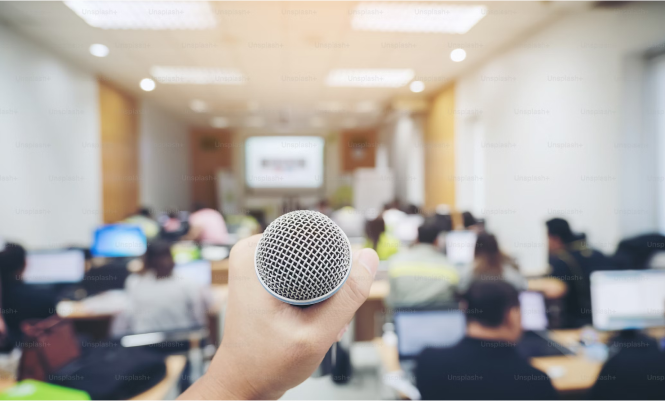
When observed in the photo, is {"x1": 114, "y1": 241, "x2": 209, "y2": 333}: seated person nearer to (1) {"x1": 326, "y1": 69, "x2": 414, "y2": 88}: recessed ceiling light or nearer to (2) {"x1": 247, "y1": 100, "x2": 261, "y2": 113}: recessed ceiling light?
(1) {"x1": 326, "y1": 69, "x2": 414, "y2": 88}: recessed ceiling light

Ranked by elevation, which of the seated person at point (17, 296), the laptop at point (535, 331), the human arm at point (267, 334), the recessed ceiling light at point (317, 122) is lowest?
the laptop at point (535, 331)

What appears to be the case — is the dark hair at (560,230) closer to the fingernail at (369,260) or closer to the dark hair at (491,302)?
the dark hair at (491,302)

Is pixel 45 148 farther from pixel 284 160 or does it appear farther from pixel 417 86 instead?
pixel 417 86

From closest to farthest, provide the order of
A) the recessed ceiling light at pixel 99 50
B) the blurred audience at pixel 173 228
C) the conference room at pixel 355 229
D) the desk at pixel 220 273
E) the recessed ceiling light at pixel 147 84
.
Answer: the conference room at pixel 355 229 → the desk at pixel 220 273 → the recessed ceiling light at pixel 99 50 → the recessed ceiling light at pixel 147 84 → the blurred audience at pixel 173 228

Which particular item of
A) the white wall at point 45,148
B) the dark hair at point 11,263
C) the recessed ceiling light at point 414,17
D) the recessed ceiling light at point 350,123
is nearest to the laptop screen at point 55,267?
the white wall at point 45,148

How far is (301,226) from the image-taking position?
0.36m

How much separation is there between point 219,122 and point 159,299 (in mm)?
7953

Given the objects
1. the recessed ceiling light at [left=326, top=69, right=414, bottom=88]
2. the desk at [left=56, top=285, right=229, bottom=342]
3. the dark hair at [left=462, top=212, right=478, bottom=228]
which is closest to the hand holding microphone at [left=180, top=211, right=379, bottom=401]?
the desk at [left=56, top=285, right=229, bottom=342]

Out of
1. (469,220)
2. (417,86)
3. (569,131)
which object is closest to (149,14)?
(469,220)

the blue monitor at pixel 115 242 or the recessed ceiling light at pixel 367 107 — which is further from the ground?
the recessed ceiling light at pixel 367 107

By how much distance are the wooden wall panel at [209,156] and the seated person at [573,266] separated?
386 inches

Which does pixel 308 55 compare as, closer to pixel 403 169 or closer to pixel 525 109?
pixel 525 109

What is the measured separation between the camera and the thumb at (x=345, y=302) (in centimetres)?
39

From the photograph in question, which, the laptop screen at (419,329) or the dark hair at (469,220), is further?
the dark hair at (469,220)
